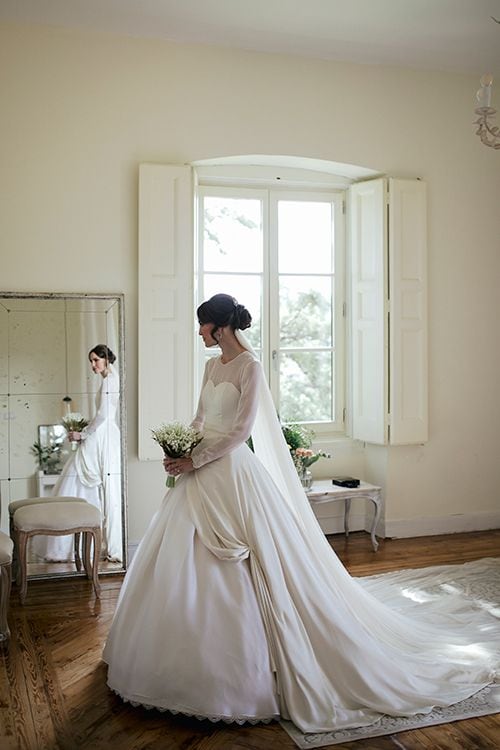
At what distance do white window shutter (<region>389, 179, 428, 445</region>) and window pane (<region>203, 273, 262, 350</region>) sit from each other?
3.36 feet

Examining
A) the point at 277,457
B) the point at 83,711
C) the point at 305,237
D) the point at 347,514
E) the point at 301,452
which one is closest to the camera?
the point at 83,711

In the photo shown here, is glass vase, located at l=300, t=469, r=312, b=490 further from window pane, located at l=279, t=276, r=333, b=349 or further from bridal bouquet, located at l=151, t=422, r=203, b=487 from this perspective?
bridal bouquet, located at l=151, t=422, r=203, b=487

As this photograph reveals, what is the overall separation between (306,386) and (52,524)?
98.0 inches

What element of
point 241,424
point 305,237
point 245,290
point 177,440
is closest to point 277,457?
point 241,424

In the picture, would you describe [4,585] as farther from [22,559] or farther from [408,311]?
[408,311]

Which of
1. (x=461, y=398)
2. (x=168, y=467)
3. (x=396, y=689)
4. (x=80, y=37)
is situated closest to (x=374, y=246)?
(x=461, y=398)

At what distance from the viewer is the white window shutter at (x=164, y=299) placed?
5379 millimetres

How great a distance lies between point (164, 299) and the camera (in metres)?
5.43

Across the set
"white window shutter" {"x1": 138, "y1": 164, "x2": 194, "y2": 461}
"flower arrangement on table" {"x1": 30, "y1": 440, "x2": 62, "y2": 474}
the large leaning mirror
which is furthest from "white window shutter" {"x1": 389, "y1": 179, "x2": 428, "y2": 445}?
"flower arrangement on table" {"x1": 30, "y1": 440, "x2": 62, "y2": 474}

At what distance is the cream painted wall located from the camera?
5.22 m

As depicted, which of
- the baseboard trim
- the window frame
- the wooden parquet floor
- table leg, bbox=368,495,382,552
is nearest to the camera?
the wooden parquet floor

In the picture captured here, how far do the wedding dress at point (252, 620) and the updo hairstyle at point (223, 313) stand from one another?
0.16m

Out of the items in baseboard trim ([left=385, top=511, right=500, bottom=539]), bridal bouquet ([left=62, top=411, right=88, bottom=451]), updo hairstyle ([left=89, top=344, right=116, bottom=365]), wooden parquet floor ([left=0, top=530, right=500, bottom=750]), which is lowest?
wooden parquet floor ([left=0, top=530, right=500, bottom=750])

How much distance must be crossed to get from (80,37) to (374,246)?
8.43 feet
